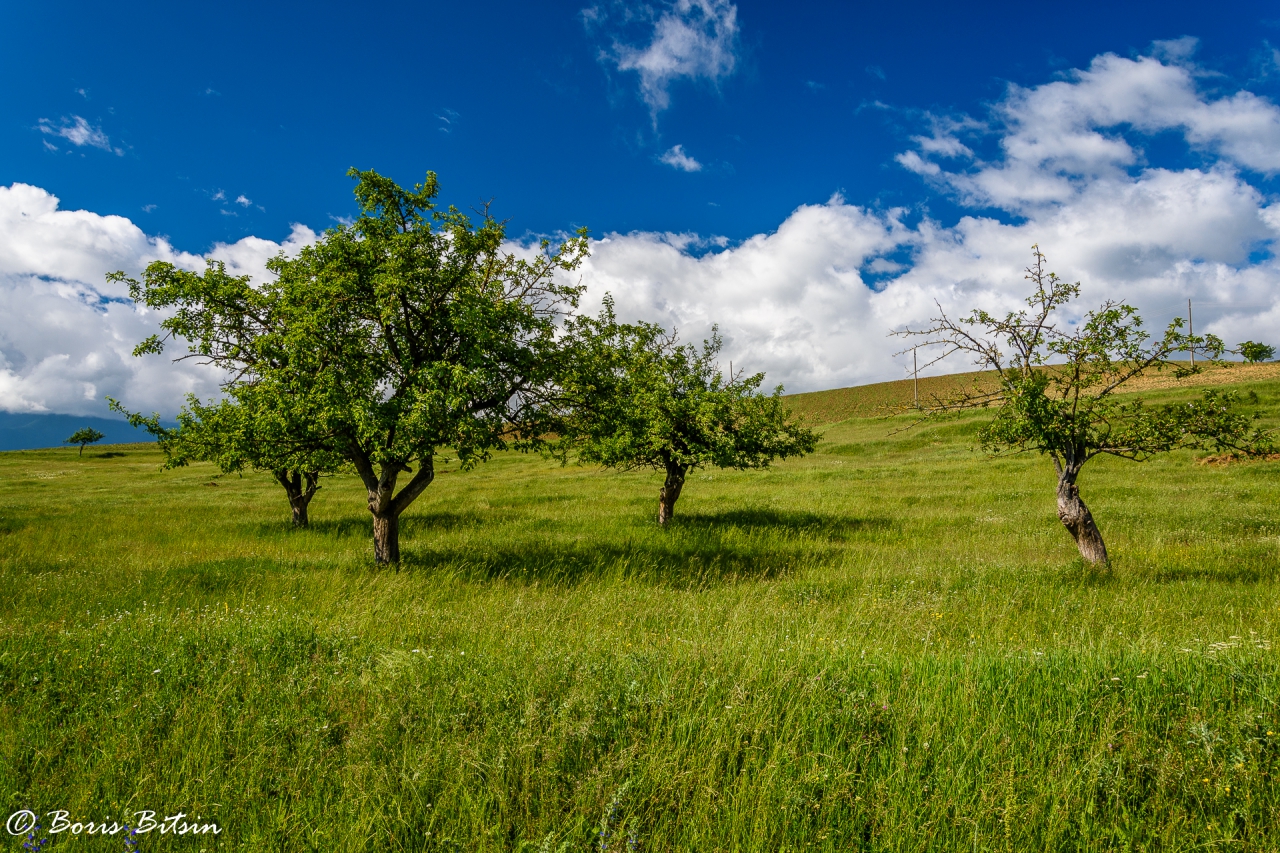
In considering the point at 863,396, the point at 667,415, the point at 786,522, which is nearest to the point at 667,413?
the point at 667,415

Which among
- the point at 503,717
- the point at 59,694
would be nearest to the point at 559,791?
the point at 503,717

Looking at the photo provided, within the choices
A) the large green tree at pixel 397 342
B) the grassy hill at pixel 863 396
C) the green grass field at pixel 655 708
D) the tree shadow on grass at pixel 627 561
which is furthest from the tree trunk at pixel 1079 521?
the grassy hill at pixel 863 396

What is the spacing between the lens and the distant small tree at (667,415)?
1399cm

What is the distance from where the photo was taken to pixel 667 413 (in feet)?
59.9

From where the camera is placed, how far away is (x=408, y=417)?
10281 millimetres

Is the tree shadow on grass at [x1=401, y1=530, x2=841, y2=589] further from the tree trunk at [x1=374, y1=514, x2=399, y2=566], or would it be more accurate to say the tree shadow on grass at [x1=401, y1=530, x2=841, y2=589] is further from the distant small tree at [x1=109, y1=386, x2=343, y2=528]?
the distant small tree at [x1=109, y1=386, x2=343, y2=528]

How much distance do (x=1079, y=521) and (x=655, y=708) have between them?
11234 mm

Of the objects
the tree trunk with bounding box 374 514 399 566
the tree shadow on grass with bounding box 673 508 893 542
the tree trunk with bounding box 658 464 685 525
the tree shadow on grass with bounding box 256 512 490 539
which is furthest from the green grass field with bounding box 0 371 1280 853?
the tree trunk with bounding box 658 464 685 525

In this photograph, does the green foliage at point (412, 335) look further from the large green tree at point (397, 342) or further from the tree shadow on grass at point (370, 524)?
the tree shadow on grass at point (370, 524)

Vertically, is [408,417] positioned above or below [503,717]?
above

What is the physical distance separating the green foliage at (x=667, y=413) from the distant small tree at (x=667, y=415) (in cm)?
3

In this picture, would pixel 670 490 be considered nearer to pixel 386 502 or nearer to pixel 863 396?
pixel 386 502

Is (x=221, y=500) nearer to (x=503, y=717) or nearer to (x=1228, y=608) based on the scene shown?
(x=503, y=717)

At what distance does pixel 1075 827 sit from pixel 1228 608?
803cm
